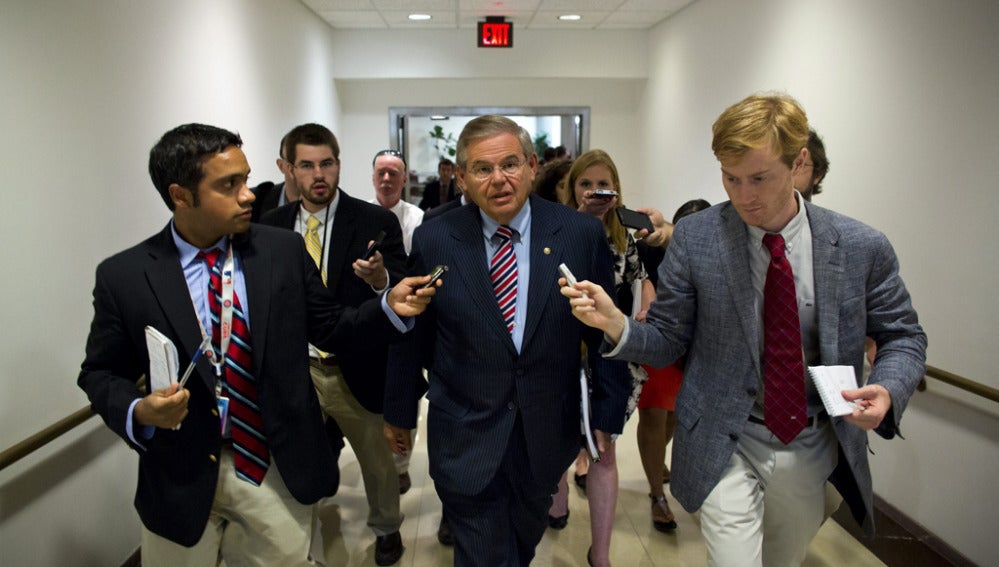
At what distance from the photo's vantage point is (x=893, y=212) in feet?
9.95

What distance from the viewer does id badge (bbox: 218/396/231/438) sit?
175cm

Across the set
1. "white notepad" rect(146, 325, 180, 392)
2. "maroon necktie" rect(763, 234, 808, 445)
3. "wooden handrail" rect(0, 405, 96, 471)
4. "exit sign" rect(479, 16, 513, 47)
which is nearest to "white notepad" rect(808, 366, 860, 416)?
"maroon necktie" rect(763, 234, 808, 445)

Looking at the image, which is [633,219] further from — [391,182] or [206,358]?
[391,182]

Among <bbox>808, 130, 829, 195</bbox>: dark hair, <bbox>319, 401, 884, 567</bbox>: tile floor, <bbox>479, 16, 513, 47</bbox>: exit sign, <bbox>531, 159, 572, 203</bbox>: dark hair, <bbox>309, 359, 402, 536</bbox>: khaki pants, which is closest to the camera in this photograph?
<bbox>808, 130, 829, 195</bbox>: dark hair

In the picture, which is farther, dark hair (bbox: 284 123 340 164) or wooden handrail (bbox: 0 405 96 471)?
dark hair (bbox: 284 123 340 164)

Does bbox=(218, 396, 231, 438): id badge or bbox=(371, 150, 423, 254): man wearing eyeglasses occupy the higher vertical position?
bbox=(371, 150, 423, 254): man wearing eyeglasses

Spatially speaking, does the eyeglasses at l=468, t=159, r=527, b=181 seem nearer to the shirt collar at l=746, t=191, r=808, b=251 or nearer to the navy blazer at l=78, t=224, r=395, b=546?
the navy blazer at l=78, t=224, r=395, b=546

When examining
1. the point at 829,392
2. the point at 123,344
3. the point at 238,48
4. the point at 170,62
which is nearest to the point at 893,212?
the point at 829,392

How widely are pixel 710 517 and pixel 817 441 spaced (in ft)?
1.21

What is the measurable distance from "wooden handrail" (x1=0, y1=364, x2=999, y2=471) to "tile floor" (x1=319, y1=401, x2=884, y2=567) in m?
0.88

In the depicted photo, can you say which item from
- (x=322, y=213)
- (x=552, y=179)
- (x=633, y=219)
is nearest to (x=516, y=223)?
(x=633, y=219)

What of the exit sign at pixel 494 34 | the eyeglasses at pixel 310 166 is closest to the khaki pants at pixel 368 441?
the eyeglasses at pixel 310 166

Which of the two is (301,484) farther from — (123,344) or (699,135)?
(699,135)

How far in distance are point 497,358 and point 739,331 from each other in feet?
2.19
